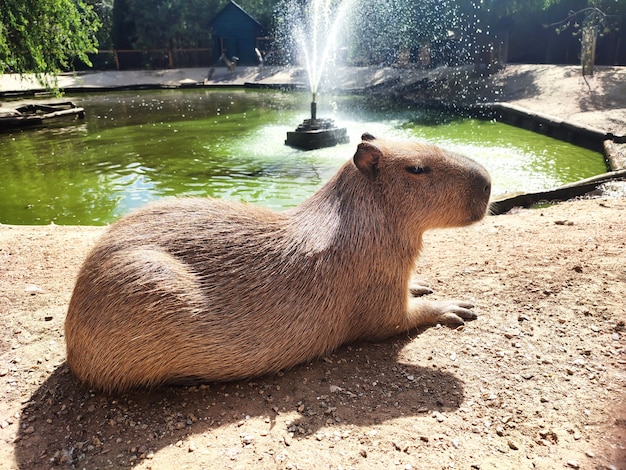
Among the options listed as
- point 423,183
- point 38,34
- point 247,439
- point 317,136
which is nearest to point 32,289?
point 247,439

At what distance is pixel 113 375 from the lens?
2.54 metres

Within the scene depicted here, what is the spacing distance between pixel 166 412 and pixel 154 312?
1.65 feet

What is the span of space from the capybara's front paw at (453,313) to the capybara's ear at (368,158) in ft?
3.19

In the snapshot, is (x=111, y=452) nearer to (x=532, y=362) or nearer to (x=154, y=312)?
(x=154, y=312)

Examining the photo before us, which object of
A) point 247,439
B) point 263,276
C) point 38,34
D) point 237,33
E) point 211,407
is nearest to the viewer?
point 247,439

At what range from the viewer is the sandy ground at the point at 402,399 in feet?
7.05

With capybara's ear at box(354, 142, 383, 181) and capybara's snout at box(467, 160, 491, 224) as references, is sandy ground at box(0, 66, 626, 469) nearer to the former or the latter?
capybara's snout at box(467, 160, 491, 224)

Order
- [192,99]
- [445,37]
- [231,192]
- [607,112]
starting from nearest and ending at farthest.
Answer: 1. [231,192]
2. [607,112]
3. [445,37]
4. [192,99]

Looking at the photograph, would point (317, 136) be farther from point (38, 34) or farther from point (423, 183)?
point (423, 183)

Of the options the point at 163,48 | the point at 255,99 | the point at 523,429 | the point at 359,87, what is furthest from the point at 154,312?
the point at 163,48

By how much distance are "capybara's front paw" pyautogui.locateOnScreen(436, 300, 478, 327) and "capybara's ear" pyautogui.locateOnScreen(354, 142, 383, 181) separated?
3.19ft

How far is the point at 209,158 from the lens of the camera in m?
10.4

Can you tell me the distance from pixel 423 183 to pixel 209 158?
811cm

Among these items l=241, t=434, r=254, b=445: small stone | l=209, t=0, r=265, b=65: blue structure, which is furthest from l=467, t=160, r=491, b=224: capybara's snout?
l=209, t=0, r=265, b=65: blue structure
